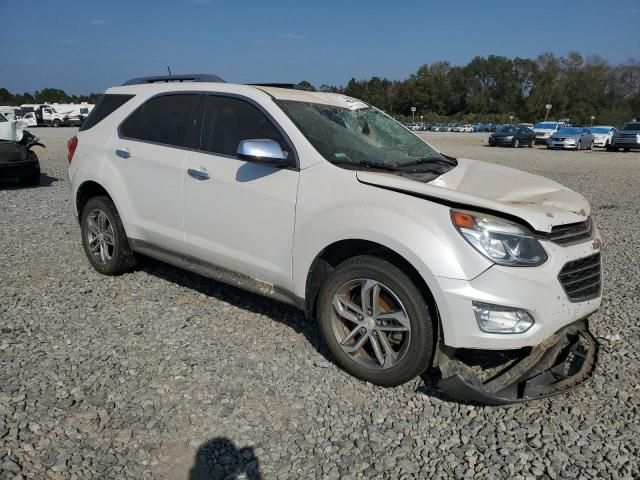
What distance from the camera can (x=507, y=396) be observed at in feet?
9.66

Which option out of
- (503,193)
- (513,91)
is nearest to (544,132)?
(503,193)

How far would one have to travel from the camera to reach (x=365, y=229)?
10.3 feet

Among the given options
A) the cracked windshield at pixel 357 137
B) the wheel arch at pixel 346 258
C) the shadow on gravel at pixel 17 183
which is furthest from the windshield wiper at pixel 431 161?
the shadow on gravel at pixel 17 183

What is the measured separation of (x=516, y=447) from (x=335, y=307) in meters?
1.30

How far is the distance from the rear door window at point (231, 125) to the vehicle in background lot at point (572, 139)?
3131cm

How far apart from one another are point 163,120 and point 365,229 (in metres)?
2.32

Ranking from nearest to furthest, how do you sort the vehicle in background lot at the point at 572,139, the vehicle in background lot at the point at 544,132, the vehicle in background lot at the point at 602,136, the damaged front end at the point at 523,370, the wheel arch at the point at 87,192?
the damaged front end at the point at 523,370
the wheel arch at the point at 87,192
the vehicle in background lot at the point at 572,139
the vehicle in background lot at the point at 602,136
the vehicle in background lot at the point at 544,132

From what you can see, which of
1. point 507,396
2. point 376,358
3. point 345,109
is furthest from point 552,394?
point 345,109

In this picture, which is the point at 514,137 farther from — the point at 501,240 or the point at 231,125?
the point at 501,240

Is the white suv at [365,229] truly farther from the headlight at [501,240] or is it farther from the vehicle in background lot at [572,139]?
the vehicle in background lot at [572,139]

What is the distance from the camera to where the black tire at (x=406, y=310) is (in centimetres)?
299

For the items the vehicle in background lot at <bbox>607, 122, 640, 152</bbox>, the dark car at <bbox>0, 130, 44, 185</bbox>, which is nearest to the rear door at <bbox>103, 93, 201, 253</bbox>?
the dark car at <bbox>0, 130, 44, 185</bbox>

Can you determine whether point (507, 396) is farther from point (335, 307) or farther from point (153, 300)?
point (153, 300)

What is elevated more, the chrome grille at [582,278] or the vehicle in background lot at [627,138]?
the vehicle in background lot at [627,138]
